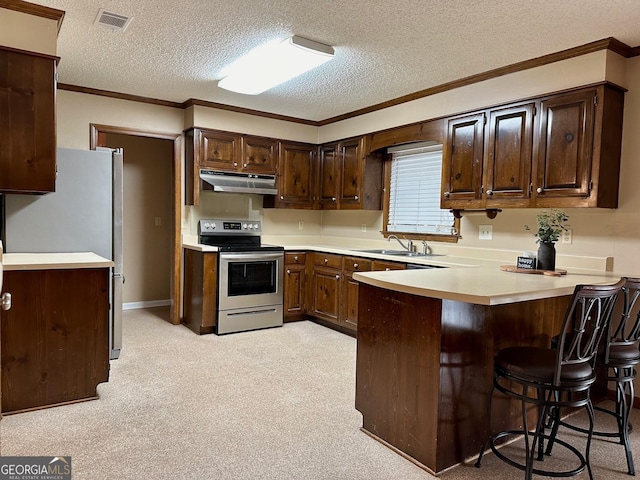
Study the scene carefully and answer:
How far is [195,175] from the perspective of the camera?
15.1 ft

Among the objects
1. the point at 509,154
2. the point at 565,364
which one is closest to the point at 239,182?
the point at 509,154

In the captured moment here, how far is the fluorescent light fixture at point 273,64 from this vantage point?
117 inches

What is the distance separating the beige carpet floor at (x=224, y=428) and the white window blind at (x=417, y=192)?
161cm

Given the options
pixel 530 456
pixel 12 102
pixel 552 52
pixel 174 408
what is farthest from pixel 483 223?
pixel 12 102

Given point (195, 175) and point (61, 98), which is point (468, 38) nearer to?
point (195, 175)

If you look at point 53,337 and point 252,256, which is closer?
point 53,337

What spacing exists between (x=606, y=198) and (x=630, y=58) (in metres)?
0.97

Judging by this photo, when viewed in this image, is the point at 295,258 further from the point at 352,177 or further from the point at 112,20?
the point at 112,20

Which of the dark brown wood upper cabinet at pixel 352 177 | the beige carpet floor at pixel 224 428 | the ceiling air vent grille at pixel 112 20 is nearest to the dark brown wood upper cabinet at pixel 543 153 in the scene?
the dark brown wood upper cabinet at pixel 352 177

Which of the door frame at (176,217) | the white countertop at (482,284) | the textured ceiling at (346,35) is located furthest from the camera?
the door frame at (176,217)

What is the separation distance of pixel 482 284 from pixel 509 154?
1.57 metres

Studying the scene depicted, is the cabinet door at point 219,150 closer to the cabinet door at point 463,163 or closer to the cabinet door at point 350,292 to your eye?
the cabinet door at point 350,292

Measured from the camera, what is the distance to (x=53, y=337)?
8.68ft

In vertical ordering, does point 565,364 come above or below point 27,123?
below
